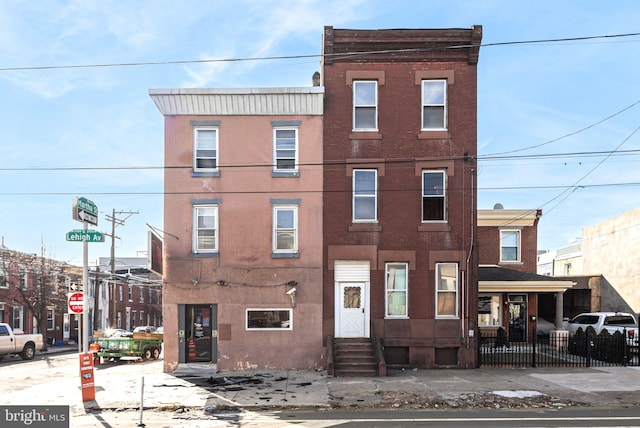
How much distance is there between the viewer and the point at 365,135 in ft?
60.7

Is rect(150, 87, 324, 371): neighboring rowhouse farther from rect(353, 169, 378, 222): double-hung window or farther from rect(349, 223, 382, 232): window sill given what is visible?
rect(353, 169, 378, 222): double-hung window

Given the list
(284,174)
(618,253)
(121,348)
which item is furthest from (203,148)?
(618,253)

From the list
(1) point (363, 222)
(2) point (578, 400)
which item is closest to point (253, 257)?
(1) point (363, 222)

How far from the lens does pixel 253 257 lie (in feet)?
60.3

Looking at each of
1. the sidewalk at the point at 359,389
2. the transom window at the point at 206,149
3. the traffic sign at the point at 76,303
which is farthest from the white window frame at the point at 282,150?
the traffic sign at the point at 76,303

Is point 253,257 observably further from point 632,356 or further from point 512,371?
point 632,356

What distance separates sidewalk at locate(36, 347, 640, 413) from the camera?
12.6m

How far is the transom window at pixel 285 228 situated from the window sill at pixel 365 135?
3.33m

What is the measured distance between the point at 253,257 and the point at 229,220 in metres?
Result: 1.60

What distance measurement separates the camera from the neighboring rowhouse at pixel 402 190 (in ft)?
59.6

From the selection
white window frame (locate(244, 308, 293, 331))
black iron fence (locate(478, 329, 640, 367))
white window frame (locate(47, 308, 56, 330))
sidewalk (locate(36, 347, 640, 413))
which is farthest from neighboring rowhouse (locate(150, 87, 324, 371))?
white window frame (locate(47, 308, 56, 330))

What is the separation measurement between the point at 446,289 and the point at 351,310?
3509mm

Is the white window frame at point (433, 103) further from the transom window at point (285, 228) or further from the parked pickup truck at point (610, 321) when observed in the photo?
the parked pickup truck at point (610, 321)

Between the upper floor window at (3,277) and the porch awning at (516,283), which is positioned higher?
the porch awning at (516,283)
